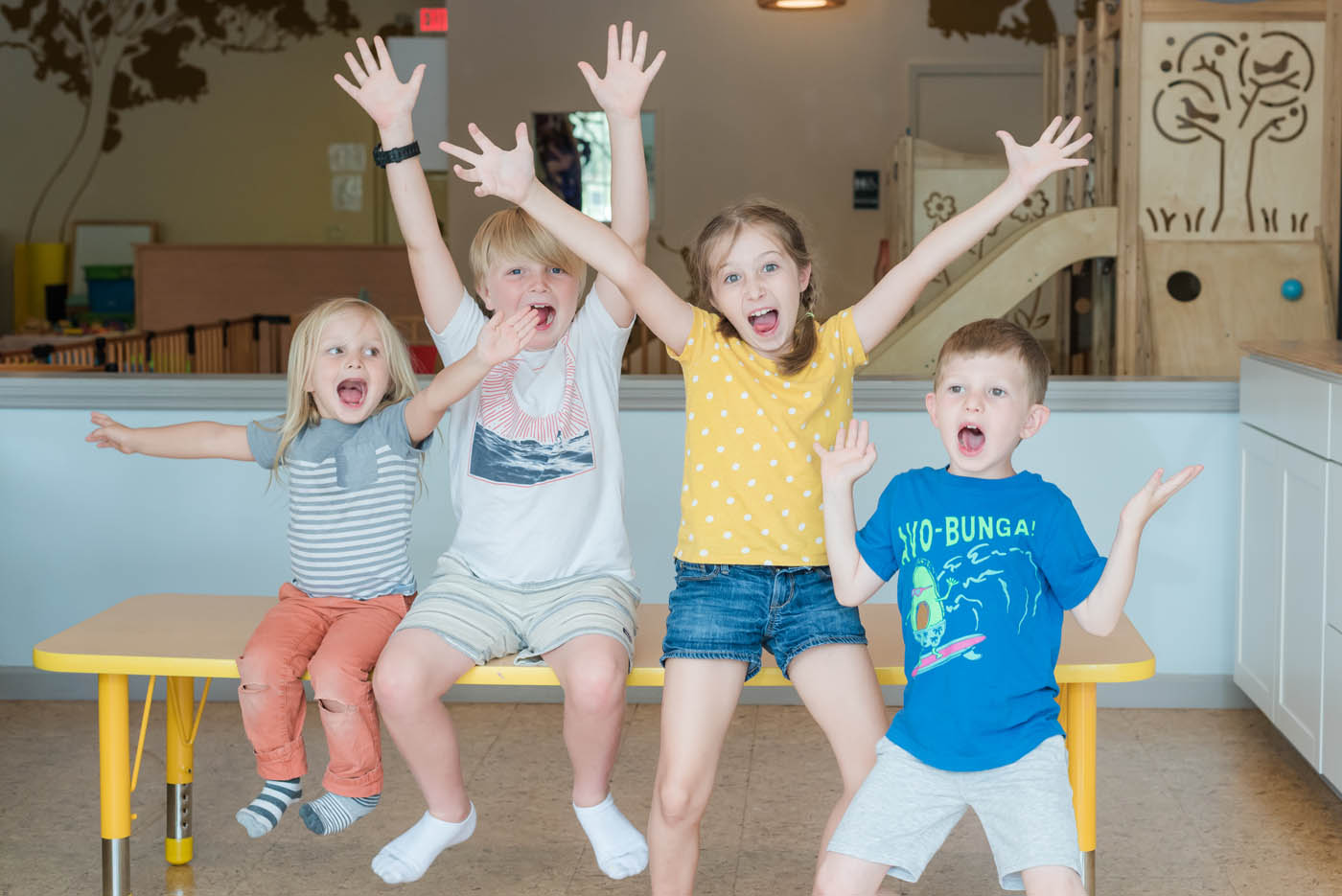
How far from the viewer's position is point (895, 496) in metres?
1.91

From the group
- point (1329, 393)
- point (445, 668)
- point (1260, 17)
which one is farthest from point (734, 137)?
point (445, 668)

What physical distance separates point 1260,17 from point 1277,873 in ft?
7.68

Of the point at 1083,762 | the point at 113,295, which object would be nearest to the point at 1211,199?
the point at 1083,762

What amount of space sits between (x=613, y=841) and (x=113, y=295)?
9081 millimetres

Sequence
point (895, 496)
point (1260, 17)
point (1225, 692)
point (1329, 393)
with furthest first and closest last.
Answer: point (1260, 17), point (1225, 692), point (1329, 393), point (895, 496)

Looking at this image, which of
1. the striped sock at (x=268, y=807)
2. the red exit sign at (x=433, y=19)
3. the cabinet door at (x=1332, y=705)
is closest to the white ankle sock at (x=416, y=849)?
the striped sock at (x=268, y=807)

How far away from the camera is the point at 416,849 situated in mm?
2066

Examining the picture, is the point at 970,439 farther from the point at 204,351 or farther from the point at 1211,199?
the point at 204,351

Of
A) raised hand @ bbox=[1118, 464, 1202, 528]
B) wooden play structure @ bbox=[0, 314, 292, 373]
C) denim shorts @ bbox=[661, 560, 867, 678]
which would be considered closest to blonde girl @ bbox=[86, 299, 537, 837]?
denim shorts @ bbox=[661, 560, 867, 678]

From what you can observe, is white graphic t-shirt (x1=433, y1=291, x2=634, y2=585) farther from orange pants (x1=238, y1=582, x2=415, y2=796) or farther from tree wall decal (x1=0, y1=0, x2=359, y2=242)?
tree wall decal (x1=0, y1=0, x2=359, y2=242)

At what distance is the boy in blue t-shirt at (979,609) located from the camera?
1.75m

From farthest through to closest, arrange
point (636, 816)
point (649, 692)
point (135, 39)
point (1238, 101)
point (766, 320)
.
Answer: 1. point (135, 39)
2. point (1238, 101)
3. point (649, 692)
4. point (636, 816)
5. point (766, 320)

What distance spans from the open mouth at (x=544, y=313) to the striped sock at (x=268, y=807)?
0.80m

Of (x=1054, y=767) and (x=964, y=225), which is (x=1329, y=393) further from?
(x=1054, y=767)
